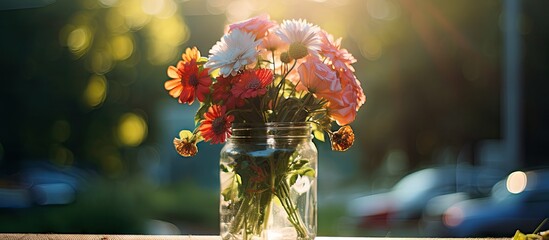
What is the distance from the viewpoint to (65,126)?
4.81ft

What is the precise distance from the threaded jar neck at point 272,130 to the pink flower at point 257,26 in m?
0.11

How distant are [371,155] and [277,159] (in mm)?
4964

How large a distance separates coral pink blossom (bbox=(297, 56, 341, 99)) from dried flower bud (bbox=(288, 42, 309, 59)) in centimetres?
1

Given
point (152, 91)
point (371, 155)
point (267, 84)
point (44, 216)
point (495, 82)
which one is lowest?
point (44, 216)

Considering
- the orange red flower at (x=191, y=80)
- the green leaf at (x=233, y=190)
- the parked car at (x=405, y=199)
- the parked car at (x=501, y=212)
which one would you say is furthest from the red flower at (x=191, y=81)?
the parked car at (x=405, y=199)

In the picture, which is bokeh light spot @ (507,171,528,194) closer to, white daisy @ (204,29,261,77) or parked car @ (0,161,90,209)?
parked car @ (0,161,90,209)

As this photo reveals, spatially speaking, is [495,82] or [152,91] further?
[495,82]

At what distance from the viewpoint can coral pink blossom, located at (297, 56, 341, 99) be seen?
0.89 meters

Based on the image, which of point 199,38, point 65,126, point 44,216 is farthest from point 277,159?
point 199,38

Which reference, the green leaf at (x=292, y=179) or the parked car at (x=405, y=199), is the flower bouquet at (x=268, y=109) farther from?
the parked car at (x=405, y=199)

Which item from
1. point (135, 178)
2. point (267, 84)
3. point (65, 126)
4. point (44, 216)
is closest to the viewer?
point (267, 84)

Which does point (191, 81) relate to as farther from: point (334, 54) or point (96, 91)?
point (96, 91)

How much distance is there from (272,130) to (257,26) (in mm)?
133

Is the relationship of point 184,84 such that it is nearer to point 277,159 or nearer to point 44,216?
point 277,159
